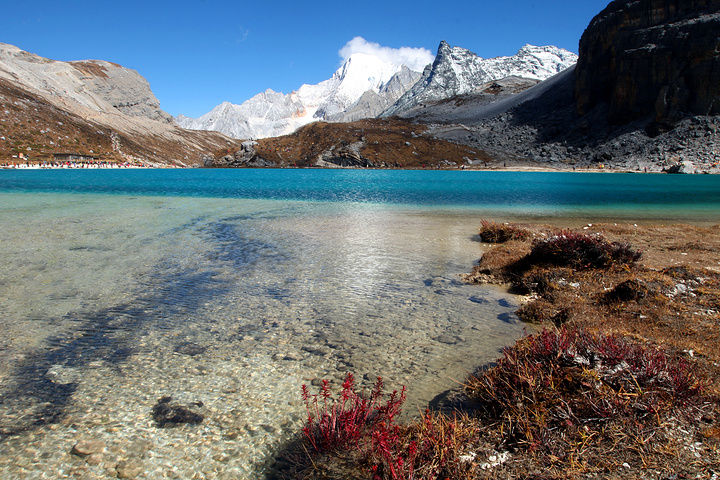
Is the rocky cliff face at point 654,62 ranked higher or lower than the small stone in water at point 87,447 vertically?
higher

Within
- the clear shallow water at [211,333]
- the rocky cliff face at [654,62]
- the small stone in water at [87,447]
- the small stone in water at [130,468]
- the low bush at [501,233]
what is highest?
the rocky cliff face at [654,62]

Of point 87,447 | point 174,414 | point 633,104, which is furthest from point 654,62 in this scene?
point 87,447

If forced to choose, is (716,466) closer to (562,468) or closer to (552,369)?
(562,468)

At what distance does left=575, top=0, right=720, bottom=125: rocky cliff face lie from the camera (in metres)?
123

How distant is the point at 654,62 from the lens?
134 meters

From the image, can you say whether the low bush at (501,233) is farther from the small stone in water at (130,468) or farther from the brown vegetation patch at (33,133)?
the brown vegetation patch at (33,133)

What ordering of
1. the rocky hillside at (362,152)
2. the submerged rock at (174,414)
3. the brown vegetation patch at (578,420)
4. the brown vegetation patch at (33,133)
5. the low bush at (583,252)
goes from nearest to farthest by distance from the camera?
the brown vegetation patch at (578,420)
the submerged rock at (174,414)
the low bush at (583,252)
the rocky hillside at (362,152)
the brown vegetation patch at (33,133)

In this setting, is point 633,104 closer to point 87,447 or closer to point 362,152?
point 362,152

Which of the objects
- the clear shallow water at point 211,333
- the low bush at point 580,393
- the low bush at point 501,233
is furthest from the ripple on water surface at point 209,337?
the low bush at point 501,233

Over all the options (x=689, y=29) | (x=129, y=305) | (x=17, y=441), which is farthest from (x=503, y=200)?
(x=689, y=29)

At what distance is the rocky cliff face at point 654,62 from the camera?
12281 cm

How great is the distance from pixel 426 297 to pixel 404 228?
12.7 m

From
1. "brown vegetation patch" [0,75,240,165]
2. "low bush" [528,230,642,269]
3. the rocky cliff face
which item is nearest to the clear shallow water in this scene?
"low bush" [528,230,642,269]

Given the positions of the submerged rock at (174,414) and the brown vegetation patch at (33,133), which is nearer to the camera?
the submerged rock at (174,414)
